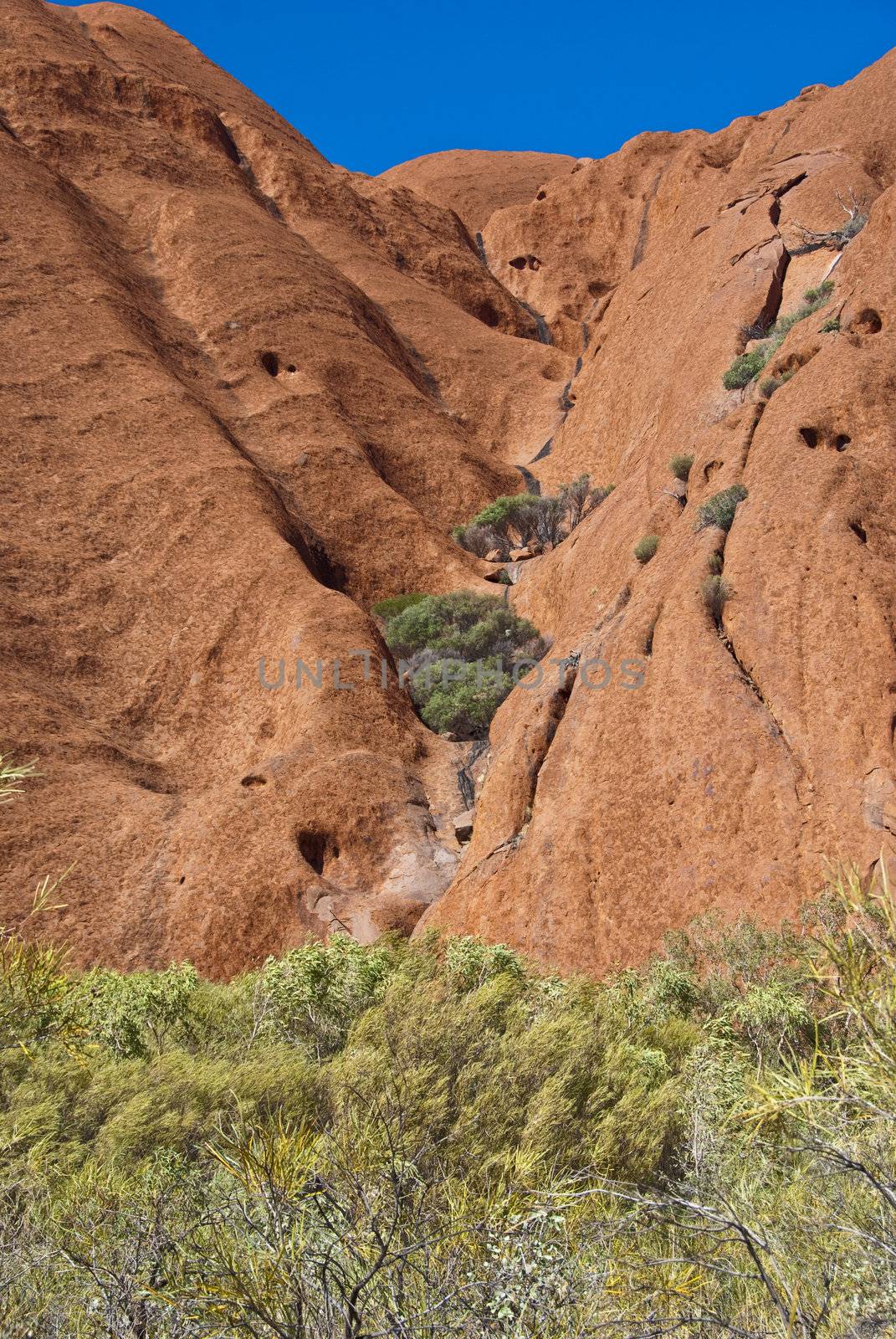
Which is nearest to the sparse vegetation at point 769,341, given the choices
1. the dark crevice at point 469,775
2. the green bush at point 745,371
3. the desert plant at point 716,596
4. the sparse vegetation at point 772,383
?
the green bush at point 745,371

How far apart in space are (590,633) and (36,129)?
3210 centimetres

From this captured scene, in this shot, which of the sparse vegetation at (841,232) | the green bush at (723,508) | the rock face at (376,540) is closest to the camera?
the rock face at (376,540)

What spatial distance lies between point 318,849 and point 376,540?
1294cm

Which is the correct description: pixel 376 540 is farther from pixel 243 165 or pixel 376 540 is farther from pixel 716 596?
pixel 243 165

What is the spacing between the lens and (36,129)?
1535 inches

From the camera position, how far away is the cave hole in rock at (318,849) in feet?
65.4

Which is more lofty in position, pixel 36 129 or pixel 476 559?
pixel 36 129

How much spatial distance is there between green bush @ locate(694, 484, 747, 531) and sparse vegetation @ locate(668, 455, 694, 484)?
3112 millimetres

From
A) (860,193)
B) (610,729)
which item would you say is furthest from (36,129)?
(610,729)

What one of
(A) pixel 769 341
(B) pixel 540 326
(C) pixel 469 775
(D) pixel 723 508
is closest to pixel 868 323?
(D) pixel 723 508

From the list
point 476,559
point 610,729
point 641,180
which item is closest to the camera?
point 610,729

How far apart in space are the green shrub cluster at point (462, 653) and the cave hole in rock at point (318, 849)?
16.9 ft

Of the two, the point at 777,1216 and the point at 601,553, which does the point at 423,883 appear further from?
the point at 777,1216

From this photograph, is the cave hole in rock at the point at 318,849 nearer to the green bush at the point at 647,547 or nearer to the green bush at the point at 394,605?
the green bush at the point at 647,547
